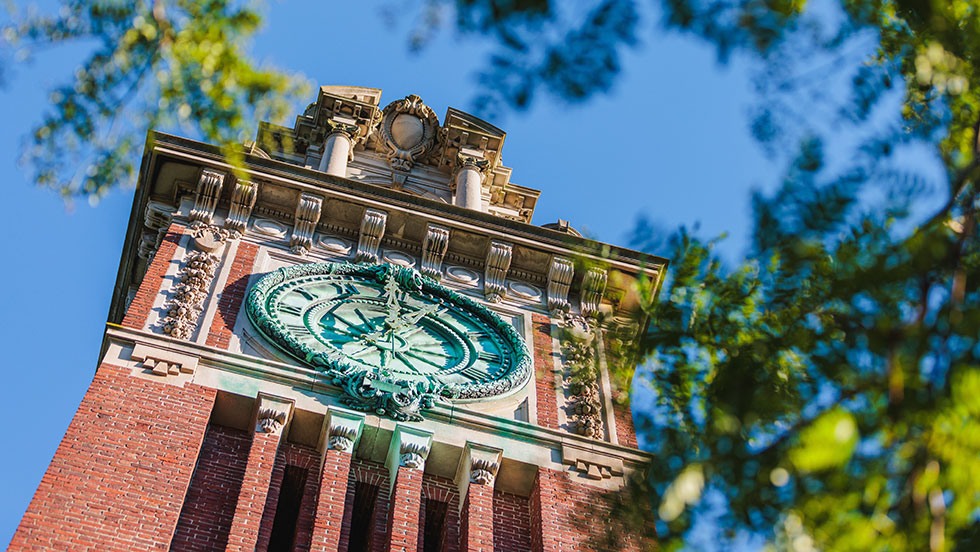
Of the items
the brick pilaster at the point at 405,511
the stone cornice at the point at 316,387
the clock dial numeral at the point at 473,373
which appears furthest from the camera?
the clock dial numeral at the point at 473,373

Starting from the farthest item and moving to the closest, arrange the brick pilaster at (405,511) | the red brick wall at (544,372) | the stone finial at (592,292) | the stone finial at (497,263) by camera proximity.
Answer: the stone finial at (497,263) < the stone finial at (592,292) < the red brick wall at (544,372) < the brick pilaster at (405,511)

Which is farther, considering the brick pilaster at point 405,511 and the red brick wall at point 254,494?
the brick pilaster at point 405,511

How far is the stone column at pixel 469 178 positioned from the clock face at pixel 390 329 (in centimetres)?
428

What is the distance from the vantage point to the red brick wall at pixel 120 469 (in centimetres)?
1263

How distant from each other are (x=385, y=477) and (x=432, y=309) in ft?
12.9

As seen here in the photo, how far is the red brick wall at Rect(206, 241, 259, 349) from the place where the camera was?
54.0 ft

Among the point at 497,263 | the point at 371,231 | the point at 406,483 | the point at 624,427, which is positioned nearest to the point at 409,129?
the point at 371,231

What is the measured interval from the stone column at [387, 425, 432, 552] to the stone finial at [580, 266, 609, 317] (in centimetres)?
506

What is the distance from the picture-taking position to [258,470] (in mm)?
14344

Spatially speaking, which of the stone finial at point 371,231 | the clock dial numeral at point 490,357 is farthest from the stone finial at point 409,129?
the clock dial numeral at point 490,357

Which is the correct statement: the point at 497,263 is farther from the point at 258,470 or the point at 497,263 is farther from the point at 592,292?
the point at 258,470

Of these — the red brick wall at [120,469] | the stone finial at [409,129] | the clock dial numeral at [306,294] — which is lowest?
the red brick wall at [120,469]

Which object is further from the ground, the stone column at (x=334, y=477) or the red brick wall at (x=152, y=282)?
the red brick wall at (x=152, y=282)

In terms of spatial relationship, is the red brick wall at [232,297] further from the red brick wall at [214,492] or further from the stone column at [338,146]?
the stone column at [338,146]
